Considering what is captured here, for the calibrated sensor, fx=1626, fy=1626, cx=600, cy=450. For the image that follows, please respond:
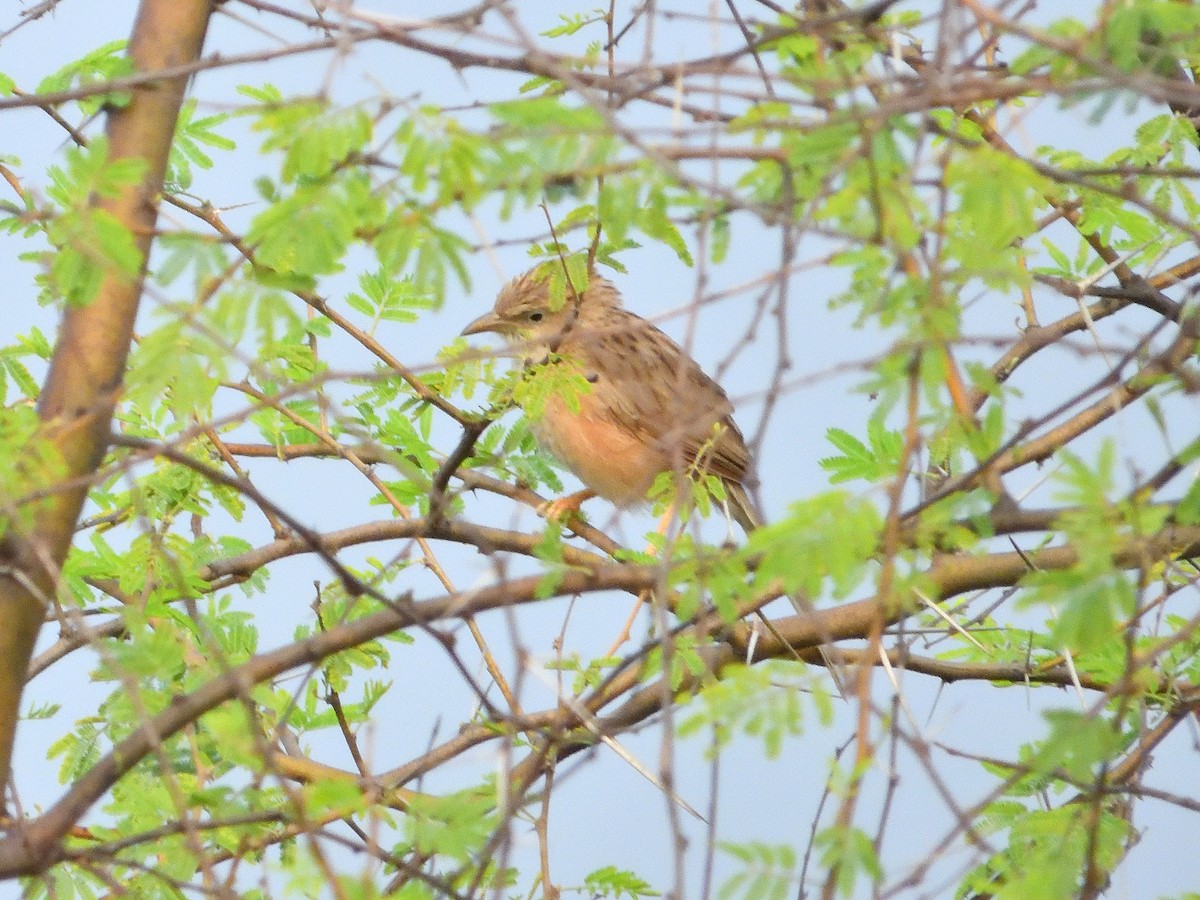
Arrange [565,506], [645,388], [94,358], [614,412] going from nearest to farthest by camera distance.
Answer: [94,358]
[565,506]
[614,412]
[645,388]

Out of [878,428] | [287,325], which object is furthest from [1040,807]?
[287,325]

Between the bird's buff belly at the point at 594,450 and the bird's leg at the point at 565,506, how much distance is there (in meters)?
0.07

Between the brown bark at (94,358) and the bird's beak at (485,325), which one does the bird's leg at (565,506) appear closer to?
the bird's beak at (485,325)

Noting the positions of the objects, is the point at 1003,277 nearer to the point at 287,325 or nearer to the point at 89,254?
the point at 287,325

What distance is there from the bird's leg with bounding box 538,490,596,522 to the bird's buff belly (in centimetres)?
7

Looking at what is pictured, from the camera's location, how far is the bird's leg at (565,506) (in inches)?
213

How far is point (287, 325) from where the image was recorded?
256 cm

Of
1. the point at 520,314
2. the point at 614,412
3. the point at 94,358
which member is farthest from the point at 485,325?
the point at 94,358

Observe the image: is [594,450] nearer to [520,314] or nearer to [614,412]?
[614,412]

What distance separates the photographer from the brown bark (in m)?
2.77

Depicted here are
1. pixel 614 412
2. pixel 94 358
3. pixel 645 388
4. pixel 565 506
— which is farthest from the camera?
pixel 645 388

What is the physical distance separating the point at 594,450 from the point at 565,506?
9.5 inches

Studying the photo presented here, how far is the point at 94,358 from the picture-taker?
285 centimetres

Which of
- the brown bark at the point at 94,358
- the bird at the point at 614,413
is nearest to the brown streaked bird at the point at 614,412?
the bird at the point at 614,413
